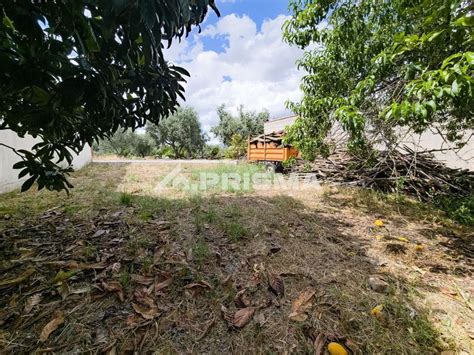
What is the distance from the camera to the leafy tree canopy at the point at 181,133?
17516 millimetres

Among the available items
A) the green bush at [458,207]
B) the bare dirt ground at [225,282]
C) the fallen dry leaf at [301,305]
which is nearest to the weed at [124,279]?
the bare dirt ground at [225,282]

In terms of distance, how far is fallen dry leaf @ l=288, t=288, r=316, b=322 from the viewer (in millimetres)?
1378

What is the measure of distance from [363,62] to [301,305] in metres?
2.96

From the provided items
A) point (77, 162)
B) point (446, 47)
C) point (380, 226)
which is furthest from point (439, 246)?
point (77, 162)

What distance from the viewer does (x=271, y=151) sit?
23.8 feet

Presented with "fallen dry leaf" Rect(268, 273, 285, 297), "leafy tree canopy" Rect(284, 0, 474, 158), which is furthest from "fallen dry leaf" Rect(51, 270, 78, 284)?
"leafy tree canopy" Rect(284, 0, 474, 158)

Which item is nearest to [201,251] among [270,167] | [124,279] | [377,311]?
[124,279]

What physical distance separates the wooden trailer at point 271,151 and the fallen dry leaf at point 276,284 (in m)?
5.01

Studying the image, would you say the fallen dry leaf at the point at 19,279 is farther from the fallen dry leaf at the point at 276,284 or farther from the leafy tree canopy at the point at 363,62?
the leafy tree canopy at the point at 363,62

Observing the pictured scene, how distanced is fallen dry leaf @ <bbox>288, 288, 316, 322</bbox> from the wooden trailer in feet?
16.9

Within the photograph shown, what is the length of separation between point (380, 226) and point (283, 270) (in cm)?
181

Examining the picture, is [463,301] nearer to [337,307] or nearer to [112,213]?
[337,307]

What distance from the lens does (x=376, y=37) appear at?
270 cm

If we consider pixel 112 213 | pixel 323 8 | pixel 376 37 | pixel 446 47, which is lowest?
pixel 112 213
